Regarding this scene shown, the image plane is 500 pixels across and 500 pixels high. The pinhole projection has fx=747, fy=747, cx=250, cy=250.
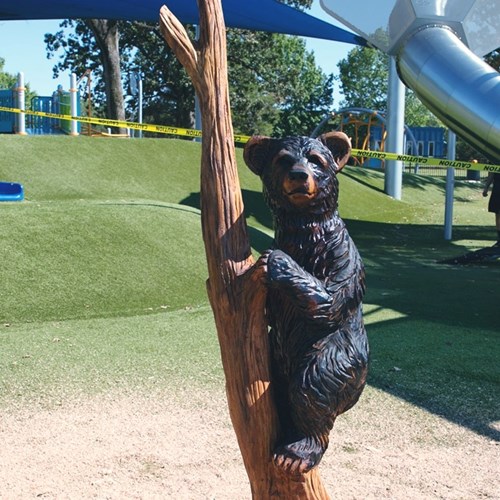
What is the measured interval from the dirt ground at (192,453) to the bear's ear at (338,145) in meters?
2.03

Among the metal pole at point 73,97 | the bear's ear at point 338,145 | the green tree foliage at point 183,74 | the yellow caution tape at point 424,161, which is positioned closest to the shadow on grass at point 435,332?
the yellow caution tape at point 424,161

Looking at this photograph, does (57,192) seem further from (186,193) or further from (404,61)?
(404,61)

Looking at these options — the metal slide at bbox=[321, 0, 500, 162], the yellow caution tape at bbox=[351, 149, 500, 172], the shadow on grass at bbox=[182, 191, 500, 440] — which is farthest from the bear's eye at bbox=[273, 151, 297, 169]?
the yellow caution tape at bbox=[351, 149, 500, 172]

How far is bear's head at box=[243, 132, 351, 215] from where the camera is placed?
2.36m

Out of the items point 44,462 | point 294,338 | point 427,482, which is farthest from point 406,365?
point 294,338

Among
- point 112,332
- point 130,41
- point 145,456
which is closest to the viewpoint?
point 145,456

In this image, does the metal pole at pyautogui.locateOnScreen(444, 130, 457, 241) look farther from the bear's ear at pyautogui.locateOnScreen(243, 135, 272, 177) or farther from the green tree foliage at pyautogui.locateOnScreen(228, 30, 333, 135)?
the green tree foliage at pyautogui.locateOnScreen(228, 30, 333, 135)

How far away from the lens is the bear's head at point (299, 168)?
93.0 inches

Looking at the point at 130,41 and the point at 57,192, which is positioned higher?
the point at 130,41

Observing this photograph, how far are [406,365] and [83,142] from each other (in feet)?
36.1

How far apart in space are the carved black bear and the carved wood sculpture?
3 cm

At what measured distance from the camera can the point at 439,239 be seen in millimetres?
14281

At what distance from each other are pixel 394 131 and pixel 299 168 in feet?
55.3

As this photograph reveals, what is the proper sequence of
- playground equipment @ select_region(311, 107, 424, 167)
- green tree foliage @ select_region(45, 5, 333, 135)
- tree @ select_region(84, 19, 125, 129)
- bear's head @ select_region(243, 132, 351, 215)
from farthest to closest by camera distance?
1. green tree foliage @ select_region(45, 5, 333, 135)
2. playground equipment @ select_region(311, 107, 424, 167)
3. tree @ select_region(84, 19, 125, 129)
4. bear's head @ select_region(243, 132, 351, 215)
